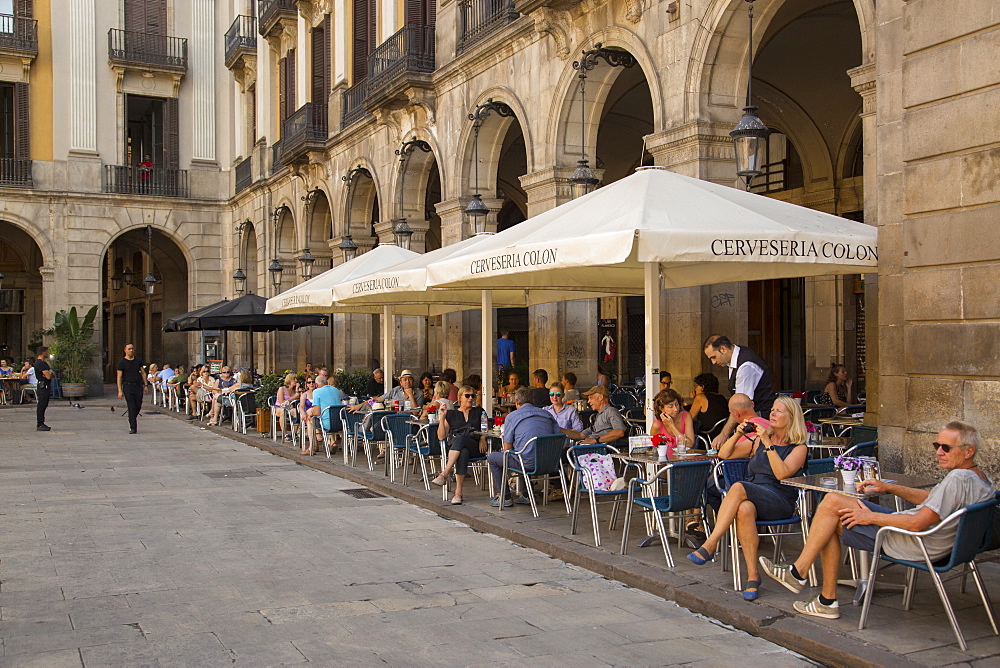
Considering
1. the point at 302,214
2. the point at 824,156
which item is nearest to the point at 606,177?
the point at 824,156

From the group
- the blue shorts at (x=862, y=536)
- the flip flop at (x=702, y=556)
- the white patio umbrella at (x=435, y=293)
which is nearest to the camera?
the blue shorts at (x=862, y=536)

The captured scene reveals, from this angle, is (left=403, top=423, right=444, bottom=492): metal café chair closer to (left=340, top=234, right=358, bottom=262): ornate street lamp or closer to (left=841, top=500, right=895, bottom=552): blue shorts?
(left=841, top=500, right=895, bottom=552): blue shorts

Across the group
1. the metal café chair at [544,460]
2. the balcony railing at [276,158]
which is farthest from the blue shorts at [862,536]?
the balcony railing at [276,158]

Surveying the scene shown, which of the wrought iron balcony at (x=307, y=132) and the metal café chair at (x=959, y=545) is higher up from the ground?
the wrought iron balcony at (x=307, y=132)

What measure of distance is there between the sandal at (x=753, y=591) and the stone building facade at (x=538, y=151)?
2.38 meters

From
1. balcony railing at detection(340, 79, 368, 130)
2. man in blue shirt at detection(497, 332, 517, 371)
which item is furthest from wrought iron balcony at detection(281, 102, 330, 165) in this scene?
man in blue shirt at detection(497, 332, 517, 371)

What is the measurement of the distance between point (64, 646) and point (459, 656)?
6.77 ft

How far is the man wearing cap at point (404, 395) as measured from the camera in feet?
42.0

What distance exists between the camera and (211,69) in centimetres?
3422

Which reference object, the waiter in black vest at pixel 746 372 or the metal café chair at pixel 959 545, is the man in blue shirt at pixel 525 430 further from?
the metal café chair at pixel 959 545

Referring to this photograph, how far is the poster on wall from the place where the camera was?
22.8 m

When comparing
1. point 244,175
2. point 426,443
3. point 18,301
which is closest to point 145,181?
point 244,175

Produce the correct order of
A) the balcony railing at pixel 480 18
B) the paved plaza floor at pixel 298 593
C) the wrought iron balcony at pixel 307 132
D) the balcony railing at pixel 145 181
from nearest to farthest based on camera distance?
the paved plaza floor at pixel 298 593 < the balcony railing at pixel 480 18 < the wrought iron balcony at pixel 307 132 < the balcony railing at pixel 145 181

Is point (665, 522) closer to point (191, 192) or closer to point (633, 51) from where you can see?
point (633, 51)
